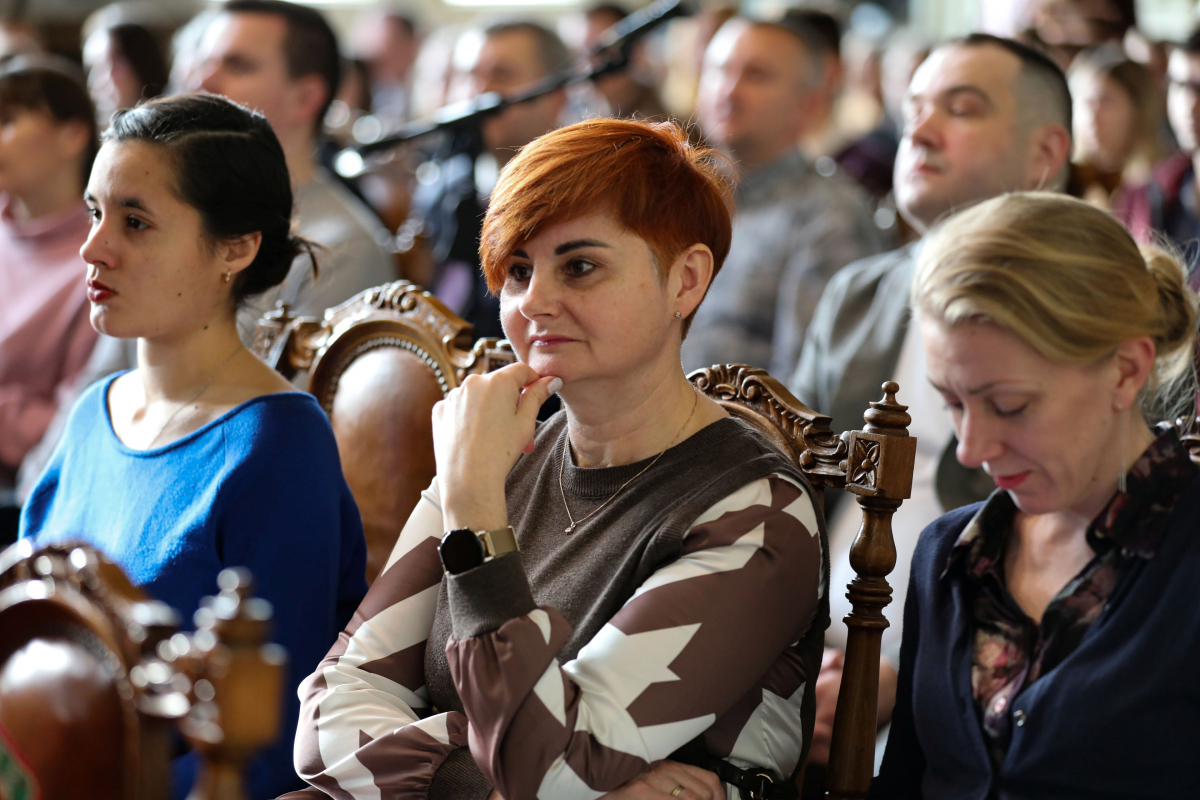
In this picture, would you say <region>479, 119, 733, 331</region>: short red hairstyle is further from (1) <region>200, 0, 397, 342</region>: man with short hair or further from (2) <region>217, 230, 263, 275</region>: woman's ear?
(1) <region>200, 0, 397, 342</region>: man with short hair

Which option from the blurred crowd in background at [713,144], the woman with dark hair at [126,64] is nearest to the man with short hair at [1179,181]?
the blurred crowd in background at [713,144]

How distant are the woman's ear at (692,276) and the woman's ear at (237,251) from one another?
668 mm

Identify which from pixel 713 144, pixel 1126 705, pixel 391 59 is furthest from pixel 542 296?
pixel 391 59

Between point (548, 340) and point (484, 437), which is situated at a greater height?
point (548, 340)

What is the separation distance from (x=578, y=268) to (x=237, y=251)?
0.60 m

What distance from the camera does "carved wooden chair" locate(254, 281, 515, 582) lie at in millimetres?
1766

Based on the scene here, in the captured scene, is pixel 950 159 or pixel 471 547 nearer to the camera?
pixel 471 547

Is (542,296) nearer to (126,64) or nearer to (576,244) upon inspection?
(576,244)

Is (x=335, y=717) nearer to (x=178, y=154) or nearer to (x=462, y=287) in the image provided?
(x=178, y=154)

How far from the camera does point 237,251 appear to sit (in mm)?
1663

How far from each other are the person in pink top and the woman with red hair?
1.74 m

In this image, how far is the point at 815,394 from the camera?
234 cm

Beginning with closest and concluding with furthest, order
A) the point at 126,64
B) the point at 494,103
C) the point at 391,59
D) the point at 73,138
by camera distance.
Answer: the point at 73,138
the point at 494,103
the point at 126,64
the point at 391,59

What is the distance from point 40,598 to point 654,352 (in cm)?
67
